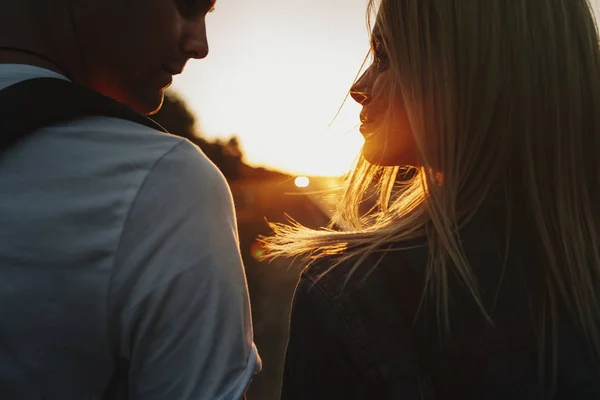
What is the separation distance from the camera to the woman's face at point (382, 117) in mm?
1752

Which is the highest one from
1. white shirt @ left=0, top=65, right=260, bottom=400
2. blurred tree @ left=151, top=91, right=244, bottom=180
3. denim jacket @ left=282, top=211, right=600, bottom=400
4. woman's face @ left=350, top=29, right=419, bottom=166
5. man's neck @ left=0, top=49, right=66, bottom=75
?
blurred tree @ left=151, top=91, right=244, bottom=180

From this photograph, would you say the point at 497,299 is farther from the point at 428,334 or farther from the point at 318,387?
the point at 318,387

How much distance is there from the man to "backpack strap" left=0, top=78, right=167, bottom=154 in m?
0.02

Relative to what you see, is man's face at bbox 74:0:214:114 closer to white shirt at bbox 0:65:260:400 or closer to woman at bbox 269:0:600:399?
white shirt at bbox 0:65:260:400

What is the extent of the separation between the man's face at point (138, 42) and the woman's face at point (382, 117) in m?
0.62

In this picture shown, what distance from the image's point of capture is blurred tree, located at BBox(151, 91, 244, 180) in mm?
30353

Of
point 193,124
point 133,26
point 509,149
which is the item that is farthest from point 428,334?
point 193,124

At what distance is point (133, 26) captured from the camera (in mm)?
1253

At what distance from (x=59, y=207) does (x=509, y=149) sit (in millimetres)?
1145

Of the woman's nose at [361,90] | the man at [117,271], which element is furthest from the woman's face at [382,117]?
the man at [117,271]

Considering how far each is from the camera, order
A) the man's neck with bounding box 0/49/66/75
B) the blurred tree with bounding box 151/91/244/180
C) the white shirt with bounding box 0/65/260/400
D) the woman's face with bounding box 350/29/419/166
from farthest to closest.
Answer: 1. the blurred tree with bounding box 151/91/244/180
2. the woman's face with bounding box 350/29/419/166
3. the man's neck with bounding box 0/49/66/75
4. the white shirt with bounding box 0/65/260/400

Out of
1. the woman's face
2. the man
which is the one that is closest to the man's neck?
the man

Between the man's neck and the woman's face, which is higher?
the man's neck

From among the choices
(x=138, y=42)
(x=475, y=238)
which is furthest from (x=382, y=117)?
(x=138, y=42)
